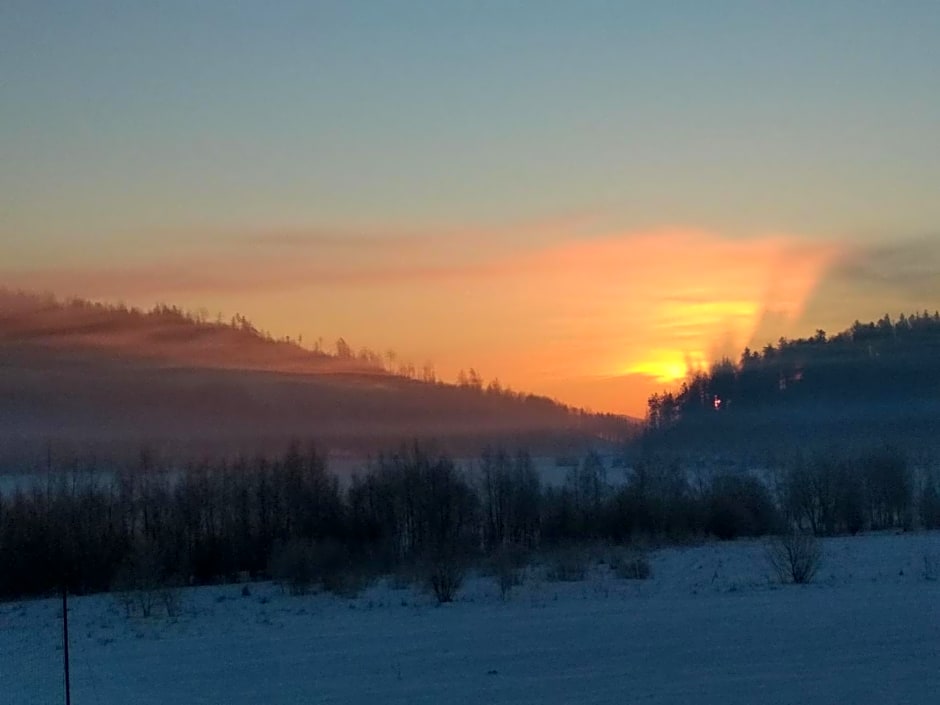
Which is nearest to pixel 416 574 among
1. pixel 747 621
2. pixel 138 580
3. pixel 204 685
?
pixel 138 580

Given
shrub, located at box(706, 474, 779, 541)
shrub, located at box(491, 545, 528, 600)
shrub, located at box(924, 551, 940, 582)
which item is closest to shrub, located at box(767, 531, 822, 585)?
shrub, located at box(924, 551, 940, 582)

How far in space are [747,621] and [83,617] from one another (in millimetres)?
22936

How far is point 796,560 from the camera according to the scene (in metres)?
34.0

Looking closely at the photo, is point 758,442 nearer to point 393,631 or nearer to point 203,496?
point 203,496

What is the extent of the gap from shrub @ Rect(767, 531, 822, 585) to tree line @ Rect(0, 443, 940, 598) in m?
22.3

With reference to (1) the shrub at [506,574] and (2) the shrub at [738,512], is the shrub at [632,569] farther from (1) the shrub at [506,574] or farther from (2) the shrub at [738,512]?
(2) the shrub at [738,512]

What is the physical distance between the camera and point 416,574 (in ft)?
128

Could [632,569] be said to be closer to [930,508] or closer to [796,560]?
[796,560]

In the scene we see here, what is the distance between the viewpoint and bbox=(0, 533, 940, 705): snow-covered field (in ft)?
56.4

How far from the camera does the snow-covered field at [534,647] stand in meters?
17.2

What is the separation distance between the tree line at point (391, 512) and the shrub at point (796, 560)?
22283 mm

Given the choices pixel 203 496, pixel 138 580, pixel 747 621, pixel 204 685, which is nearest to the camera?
pixel 204 685

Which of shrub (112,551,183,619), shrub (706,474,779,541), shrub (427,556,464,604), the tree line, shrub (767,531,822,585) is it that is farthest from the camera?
shrub (706,474,779,541)

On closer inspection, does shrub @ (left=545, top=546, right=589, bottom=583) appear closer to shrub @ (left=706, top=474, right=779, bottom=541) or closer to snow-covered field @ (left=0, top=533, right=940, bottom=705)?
snow-covered field @ (left=0, top=533, right=940, bottom=705)
